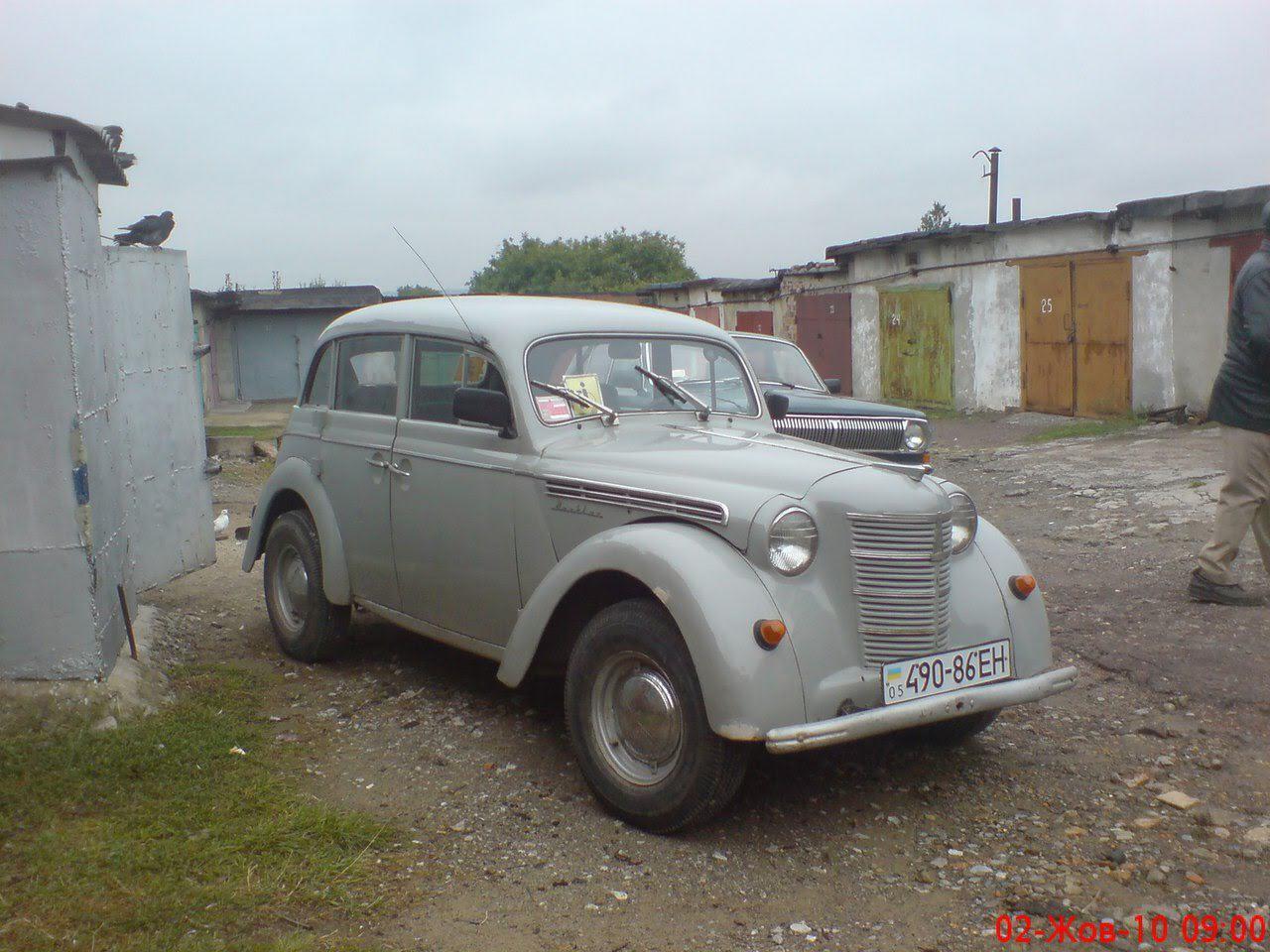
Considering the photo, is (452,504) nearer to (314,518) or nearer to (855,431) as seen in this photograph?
(314,518)

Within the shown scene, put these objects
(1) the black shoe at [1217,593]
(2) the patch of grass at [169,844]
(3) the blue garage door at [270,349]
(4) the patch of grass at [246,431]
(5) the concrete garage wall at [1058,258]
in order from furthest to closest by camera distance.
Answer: (3) the blue garage door at [270,349] → (4) the patch of grass at [246,431] → (5) the concrete garage wall at [1058,258] → (1) the black shoe at [1217,593] → (2) the patch of grass at [169,844]

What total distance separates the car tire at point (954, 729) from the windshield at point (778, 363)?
566cm

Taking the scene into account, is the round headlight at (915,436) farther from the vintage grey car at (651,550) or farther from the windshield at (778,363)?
the vintage grey car at (651,550)

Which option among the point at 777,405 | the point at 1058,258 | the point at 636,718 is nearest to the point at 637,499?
the point at 636,718

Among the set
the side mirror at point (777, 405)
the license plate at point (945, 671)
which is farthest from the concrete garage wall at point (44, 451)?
→ the license plate at point (945, 671)

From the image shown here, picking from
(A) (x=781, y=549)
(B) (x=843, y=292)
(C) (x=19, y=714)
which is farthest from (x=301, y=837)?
(B) (x=843, y=292)

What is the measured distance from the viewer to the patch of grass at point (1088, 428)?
15.6 metres

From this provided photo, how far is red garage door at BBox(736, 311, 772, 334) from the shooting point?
2783 cm

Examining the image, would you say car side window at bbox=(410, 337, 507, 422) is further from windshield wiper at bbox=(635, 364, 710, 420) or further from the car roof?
windshield wiper at bbox=(635, 364, 710, 420)

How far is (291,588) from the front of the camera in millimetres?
5910

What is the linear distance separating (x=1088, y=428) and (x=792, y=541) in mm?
13785

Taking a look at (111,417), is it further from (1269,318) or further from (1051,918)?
(1269,318)

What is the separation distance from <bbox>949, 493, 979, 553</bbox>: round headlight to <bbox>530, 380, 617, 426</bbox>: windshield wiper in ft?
4.55

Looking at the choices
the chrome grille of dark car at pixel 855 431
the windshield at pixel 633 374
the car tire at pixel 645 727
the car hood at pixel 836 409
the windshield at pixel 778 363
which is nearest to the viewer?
the car tire at pixel 645 727
